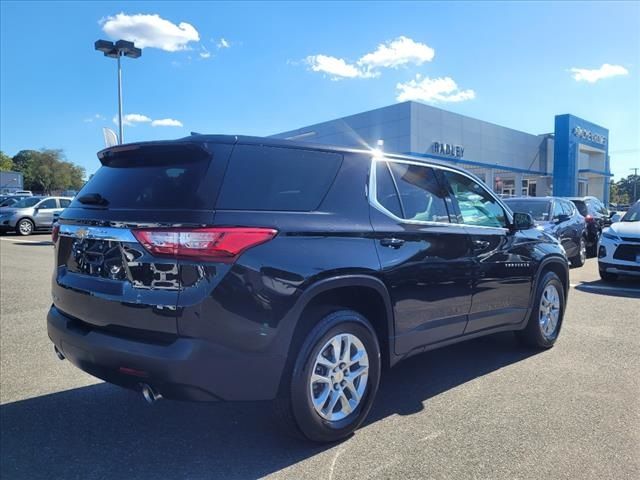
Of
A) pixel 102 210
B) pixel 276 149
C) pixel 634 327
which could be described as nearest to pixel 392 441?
pixel 276 149

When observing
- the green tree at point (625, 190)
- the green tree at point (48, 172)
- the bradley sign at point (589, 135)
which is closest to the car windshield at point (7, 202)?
the bradley sign at point (589, 135)

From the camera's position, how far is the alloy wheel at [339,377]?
10.3 feet

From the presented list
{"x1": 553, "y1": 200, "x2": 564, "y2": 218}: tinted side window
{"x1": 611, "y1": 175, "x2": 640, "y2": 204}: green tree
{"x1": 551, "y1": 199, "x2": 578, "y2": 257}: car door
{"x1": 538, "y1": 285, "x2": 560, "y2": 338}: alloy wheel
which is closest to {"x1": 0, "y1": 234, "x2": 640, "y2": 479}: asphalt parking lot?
{"x1": 538, "y1": 285, "x2": 560, "y2": 338}: alloy wheel

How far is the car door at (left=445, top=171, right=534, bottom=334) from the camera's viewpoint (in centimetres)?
429

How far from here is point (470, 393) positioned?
4066 mm

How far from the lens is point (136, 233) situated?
2785 mm

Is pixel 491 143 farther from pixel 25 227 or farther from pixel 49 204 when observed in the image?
pixel 25 227

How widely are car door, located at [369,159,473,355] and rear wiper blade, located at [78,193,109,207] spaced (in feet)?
5.57

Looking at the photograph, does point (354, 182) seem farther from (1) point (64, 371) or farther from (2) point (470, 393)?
(1) point (64, 371)

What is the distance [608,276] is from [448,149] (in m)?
18.9

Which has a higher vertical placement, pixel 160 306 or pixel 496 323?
pixel 160 306

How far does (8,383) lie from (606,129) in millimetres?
46040

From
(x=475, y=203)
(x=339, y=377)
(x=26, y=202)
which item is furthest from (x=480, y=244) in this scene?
(x=26, y=202)

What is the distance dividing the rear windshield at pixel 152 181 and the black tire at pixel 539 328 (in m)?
3.64
